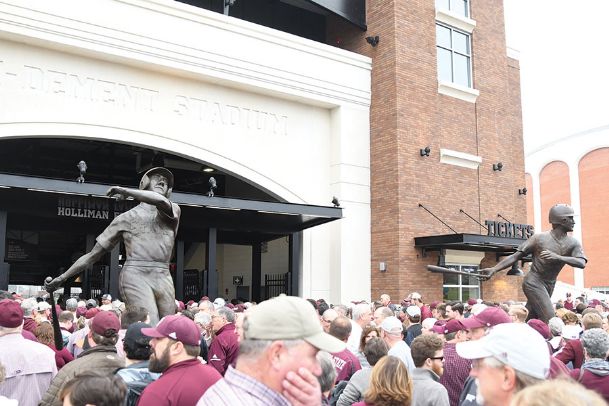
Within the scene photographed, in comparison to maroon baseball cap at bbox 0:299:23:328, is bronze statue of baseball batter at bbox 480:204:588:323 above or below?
above

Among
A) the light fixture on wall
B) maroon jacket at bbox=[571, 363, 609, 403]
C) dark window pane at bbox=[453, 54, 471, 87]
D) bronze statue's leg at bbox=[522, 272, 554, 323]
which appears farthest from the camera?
dark window pane at bbox=[453, 54, 471, 87]

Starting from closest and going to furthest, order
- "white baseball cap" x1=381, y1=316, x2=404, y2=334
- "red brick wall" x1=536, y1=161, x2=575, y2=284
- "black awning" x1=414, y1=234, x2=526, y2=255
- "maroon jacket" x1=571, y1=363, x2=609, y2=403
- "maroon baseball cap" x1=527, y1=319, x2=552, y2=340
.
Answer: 1. "maroon jacket" x1=571, y1=363, x2=609, y2=403
2. "white baseball cap" x1=381, y1=316, x2=404, y2=334
3. "maroon baseball cap" x1=527, y1=319, x2=552, y2=340
4. "black awning" x1=414, y1=234, x2=526, y2=255
5. "red brick wall" x1=536, y1=161, x2=575, y2=284

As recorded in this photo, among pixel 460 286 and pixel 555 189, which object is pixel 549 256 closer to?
pixel 460 286

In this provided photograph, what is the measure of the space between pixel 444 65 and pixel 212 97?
8.90 metres

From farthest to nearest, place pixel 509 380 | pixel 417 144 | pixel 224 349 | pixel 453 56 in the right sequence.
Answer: pixel 453 56 → pixel 417 144 → pixel 224 349 → pixel 509 380

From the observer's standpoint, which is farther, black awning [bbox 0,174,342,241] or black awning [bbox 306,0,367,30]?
black awning [bbox 306,0,367,30]

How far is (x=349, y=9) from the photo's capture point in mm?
21625

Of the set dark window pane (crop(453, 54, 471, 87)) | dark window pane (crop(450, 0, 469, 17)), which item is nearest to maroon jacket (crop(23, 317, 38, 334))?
dark window pane (crop(453, 54, 471, 87))

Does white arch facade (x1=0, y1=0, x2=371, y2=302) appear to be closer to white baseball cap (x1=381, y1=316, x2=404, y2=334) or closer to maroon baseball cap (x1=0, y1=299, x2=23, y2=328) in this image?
maroon baseball cap (x1=0, y1=299, x2=23, y2=328)

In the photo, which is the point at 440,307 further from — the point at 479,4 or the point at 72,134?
the point at 479,4

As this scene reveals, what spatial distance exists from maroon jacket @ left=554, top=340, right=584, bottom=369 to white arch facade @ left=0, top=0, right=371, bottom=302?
1333cm

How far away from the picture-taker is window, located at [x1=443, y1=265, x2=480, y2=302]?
871 inches

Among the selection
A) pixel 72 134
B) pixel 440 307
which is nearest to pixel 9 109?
pixel 72 134

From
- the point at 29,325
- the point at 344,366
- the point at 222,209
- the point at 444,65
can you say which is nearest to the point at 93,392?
the point at 344,366
